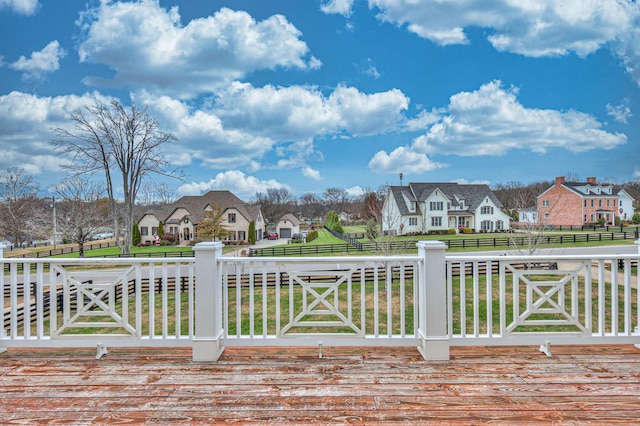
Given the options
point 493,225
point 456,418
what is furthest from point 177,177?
point 493,225

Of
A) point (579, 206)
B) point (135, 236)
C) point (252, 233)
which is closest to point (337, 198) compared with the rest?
point (252, 233)

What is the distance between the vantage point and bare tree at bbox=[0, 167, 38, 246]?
19172mm

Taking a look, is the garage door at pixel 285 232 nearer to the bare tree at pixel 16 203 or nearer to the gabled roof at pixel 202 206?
the gabled roof at pixel 202 206

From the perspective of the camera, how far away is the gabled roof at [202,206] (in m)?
28.5

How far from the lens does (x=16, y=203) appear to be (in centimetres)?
1986

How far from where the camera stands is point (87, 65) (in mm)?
19234

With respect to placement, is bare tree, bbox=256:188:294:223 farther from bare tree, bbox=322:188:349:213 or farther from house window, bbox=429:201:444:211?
house window, bbox=429:201:444:211

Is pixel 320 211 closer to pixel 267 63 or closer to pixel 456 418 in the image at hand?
pixel 267 63

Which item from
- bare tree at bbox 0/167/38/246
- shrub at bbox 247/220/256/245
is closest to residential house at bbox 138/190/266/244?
shrub at bbox 247/220/256/245

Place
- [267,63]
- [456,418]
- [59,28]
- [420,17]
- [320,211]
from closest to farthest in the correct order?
[456,418], [420,17], [59,28], [267,63], [320,211]

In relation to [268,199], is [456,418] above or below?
below

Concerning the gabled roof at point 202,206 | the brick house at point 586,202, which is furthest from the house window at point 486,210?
the gabled roof at point 202,206

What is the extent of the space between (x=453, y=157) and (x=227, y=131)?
803 inches

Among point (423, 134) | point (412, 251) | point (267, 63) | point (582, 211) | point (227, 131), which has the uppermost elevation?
point (267, 63)
